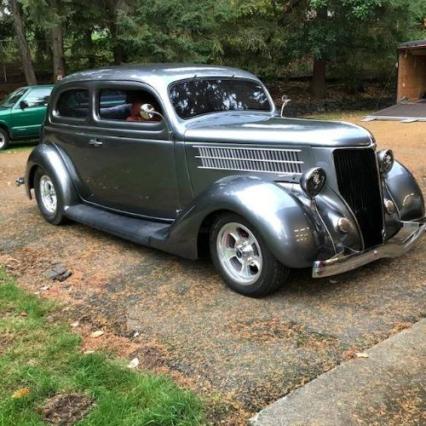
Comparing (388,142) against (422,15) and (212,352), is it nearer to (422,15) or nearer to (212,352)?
(422,15)

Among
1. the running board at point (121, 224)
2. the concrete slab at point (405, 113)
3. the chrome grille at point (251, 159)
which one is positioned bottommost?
the concrete slab at point (405, 113)

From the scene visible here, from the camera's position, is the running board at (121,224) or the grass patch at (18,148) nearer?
the running board at (121,224)

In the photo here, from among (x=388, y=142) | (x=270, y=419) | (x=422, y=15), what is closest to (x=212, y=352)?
(x=270, y=419)

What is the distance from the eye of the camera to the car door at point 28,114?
13.8 m

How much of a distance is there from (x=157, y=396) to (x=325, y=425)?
90 centimetres

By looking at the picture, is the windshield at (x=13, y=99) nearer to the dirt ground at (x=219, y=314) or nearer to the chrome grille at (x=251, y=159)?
the dirt ground at (x=219, y=314)

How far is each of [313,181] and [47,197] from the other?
12.7 ft

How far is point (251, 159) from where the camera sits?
15.1 ft

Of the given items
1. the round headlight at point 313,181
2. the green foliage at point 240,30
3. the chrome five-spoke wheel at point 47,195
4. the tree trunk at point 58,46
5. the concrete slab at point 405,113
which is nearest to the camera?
the round headlight at point 313,181

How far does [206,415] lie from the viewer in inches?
115

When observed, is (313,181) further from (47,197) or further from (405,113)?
(405,113)

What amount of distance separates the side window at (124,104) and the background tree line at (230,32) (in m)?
10.2

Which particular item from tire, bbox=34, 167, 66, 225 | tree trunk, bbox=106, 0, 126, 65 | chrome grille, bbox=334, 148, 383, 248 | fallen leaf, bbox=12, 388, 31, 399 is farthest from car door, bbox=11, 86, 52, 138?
fallen leaf, bbox=12, 388, 31, 399

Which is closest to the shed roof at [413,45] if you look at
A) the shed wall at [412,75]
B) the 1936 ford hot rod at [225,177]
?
the shed wall at [412,75]
